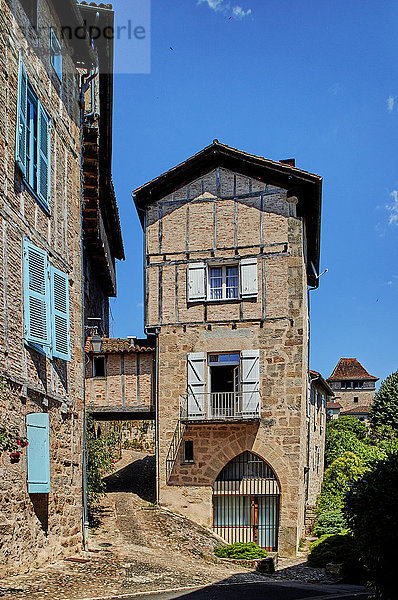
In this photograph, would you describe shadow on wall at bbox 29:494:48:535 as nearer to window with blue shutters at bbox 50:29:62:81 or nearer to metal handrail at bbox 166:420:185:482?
window with blue shutters at bbox 50:29:62:81

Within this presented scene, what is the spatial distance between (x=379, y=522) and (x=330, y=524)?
11084 millimetres

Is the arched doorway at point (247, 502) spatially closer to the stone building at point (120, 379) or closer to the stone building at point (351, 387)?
the stone building at point (120, 379)

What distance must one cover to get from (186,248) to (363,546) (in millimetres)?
12705

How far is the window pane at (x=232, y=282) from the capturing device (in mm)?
20297

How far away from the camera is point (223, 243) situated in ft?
67.1

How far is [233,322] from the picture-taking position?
1995 centimetres

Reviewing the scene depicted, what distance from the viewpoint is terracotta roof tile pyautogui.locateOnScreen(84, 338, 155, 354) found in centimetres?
2033

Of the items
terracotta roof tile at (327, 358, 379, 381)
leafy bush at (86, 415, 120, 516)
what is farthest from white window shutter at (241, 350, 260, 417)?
terracotta roof tile at (327, 358, 379, 381)

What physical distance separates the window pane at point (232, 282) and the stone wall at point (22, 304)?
7455mm

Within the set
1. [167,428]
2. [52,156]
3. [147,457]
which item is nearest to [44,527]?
[52,156]

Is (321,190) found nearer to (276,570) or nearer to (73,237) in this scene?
(73,237)

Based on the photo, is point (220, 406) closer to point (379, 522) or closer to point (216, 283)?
point (216, 283)

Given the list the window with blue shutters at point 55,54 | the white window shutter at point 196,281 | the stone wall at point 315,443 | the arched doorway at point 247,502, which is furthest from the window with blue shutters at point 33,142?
the stone wall at point 315,443

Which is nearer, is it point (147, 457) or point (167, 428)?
point (167, 428)
